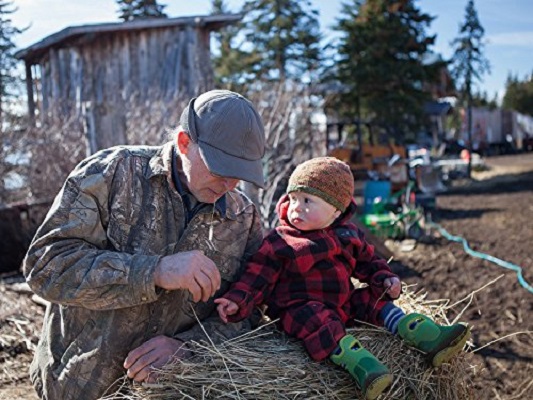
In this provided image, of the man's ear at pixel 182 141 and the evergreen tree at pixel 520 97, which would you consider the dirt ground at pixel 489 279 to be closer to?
the man's ear at pixel 182 141

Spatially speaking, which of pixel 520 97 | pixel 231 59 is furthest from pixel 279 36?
pixel 520 97

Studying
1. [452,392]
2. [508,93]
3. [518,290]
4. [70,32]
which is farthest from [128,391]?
[508,93]

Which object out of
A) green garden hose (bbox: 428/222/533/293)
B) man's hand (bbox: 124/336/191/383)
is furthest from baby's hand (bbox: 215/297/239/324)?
green garden hose (bbox: 428/222/533/293)

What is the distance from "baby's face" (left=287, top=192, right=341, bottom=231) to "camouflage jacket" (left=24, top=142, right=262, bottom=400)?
25 centimetres

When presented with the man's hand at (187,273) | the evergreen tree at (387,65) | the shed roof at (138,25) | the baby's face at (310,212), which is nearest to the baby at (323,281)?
the baby's face at (310,212)

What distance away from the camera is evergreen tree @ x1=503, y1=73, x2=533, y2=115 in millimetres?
68062

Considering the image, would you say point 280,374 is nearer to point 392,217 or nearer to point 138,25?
point 392,217

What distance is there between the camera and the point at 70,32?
484 inches

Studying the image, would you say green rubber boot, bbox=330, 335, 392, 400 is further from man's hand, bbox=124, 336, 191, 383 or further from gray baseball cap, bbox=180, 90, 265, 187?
gray baseball cap, bbox=180, 90, 265, 187

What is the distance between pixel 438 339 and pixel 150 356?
992mm

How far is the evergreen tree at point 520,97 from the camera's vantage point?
68062 mm

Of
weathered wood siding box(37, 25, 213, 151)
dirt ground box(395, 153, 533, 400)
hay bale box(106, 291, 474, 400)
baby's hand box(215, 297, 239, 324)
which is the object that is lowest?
dirt ground box(395, 153, 533, 400)

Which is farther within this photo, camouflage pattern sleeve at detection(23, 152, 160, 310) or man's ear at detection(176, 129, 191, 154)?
man's ear at detection(176, 129, 191, 154)

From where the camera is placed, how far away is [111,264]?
2117 mm
